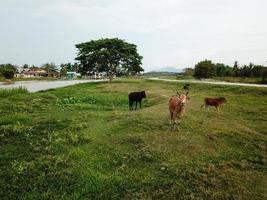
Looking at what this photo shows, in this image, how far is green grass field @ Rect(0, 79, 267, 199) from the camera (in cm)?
855

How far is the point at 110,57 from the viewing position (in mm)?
55875

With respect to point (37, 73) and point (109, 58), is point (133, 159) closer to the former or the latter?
point (109, 58)

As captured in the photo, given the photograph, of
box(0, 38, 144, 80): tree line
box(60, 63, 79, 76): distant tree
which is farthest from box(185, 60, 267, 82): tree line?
box(60, 63, 79, 76): distant tree

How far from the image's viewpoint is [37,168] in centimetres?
983

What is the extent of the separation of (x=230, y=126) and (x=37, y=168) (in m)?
8.48

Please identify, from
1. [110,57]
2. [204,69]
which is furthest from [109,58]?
[204,69]

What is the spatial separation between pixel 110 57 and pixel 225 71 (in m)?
36.5

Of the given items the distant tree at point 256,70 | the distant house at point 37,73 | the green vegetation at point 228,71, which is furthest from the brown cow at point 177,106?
the distant house at point 37,73

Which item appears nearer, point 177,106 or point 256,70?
point 177,106

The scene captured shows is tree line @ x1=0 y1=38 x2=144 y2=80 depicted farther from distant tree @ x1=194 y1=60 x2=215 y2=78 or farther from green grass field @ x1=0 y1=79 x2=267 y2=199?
green grass field @ x1=0 y1=79 x2=267 y2=199

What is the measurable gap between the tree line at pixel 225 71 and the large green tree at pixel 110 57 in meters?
10.3

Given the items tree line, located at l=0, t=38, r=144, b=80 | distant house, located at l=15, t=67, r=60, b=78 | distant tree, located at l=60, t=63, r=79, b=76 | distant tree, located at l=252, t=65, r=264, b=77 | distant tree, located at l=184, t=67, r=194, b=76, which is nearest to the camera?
tree line, located at l=0, t=38, r=144, b=80

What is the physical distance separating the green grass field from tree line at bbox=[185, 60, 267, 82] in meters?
42.0

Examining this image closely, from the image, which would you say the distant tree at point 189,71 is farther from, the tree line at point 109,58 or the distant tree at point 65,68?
the distant tree at point 65,68
